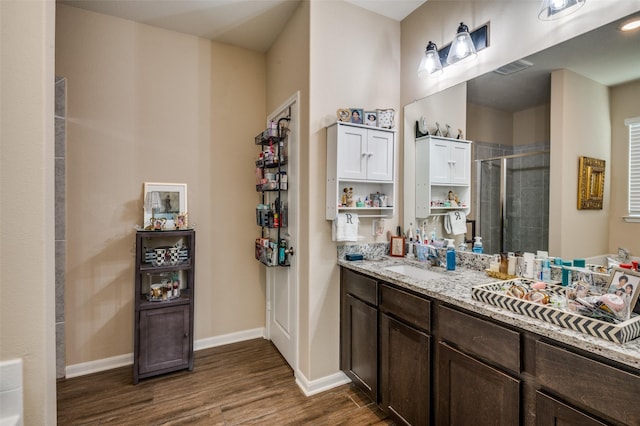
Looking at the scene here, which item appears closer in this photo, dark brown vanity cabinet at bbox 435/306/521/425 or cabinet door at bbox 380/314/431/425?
dark brown vanity cabinet at bbox 435/306/521/425

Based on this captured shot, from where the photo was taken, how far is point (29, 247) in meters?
0.81

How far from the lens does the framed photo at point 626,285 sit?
1.13 metres

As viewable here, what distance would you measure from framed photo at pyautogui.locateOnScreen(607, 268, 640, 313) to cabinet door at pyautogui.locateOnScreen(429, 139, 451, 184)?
1.19 meters

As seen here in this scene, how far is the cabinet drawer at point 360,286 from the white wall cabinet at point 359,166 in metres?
0.46

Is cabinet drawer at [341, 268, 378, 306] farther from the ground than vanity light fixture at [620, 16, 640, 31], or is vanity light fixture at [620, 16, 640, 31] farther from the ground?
vanity light fixture at [620, 16, 640, 31]

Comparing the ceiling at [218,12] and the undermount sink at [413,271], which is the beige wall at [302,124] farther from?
the undermount sink at [413,271]

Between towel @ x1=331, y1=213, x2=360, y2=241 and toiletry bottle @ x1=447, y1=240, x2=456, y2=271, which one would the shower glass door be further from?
towel @ x1=331, y1=213, x2=360, y2=241

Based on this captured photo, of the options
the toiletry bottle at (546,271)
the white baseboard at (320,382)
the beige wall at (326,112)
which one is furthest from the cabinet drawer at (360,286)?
the toiletry bottle at (546,271)

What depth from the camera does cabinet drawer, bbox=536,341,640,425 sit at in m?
Result: 0.91

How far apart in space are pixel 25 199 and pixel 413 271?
2115mm

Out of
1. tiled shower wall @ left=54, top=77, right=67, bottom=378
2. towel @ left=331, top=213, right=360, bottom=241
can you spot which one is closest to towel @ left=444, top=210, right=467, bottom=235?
towel @ left=331, top=213, right=360, bottom=241

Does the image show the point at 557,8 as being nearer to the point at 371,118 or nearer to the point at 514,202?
the point at 514,202

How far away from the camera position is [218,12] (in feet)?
8.21

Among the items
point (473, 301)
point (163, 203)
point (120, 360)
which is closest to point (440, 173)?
point (473, 301)
